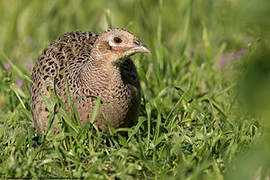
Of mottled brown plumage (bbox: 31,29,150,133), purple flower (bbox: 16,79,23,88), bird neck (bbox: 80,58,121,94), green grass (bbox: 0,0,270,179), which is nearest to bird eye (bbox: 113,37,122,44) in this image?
mottled brown plumage (bbox: 31,29,150,133)

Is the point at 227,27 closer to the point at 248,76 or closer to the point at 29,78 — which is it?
the point at 29,78

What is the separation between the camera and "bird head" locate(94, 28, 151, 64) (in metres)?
3.91

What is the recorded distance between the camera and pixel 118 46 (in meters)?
3.93

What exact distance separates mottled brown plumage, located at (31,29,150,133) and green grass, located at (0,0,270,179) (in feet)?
0.43

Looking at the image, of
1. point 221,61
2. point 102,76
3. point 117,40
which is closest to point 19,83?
point 102,76

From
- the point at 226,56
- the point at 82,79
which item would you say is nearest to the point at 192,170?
the point at 82,79

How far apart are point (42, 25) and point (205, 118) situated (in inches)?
131

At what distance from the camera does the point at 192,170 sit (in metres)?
3.42

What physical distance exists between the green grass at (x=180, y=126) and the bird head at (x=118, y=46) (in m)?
0.53

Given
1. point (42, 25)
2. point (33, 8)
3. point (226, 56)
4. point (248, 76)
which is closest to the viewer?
point (248, 76)

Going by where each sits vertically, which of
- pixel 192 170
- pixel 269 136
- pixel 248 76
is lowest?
pixel 192 170

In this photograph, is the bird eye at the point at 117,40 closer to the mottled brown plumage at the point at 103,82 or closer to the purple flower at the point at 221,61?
the mottled brown plumage at the point at 103,82

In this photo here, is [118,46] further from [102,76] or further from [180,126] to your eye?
[180,126]

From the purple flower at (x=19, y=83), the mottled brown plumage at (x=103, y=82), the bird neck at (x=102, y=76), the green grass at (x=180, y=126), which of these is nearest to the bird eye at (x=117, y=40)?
the mottled brown plumage at (x=103, y=82)
